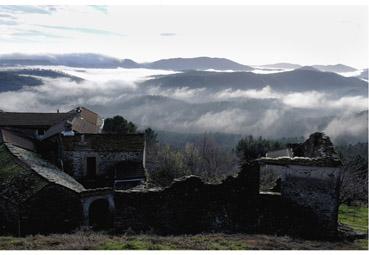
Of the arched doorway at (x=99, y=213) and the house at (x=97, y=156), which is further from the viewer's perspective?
the house at (x=97, y=156)

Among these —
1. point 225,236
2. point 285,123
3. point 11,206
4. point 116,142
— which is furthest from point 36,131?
point 285,123

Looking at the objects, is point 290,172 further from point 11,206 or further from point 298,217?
point 11,206

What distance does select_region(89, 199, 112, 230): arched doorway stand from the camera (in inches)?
691

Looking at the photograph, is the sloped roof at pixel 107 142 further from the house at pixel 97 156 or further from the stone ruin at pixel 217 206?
the stone ruin at pixel 217 206

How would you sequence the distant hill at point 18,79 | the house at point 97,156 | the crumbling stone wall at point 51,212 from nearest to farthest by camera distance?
the crumbling stone wall at point 51,212
the house at point 97,156
the distant hill at point 18,79

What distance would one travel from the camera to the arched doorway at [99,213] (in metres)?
17.6

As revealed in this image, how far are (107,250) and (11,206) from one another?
597cm

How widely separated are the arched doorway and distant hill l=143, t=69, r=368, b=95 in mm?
67062

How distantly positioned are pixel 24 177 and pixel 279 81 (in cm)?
10450

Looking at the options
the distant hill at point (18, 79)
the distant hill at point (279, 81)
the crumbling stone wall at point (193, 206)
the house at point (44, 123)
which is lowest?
the crumbling stone wall at point (193, 206)

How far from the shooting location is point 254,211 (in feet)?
54.3

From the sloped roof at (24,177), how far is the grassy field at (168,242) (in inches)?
99.8

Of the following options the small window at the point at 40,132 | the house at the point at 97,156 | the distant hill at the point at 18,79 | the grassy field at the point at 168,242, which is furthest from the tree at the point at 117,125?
the grassy field at the point at 168,242

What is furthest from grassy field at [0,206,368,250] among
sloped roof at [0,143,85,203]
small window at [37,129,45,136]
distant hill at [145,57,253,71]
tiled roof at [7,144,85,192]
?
distant hill at [145,57,253,71]
